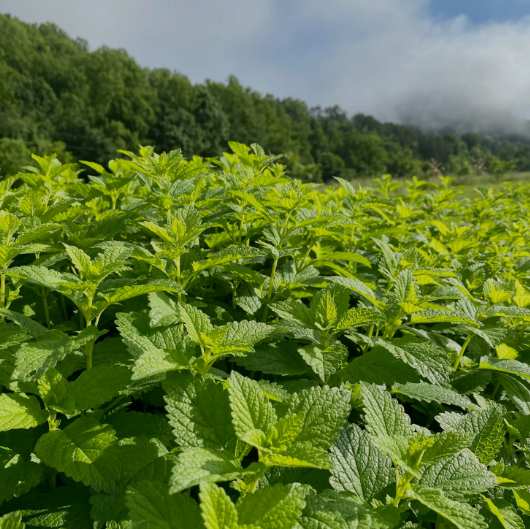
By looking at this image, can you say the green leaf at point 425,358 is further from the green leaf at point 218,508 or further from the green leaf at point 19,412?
the green leaf at point 19,412

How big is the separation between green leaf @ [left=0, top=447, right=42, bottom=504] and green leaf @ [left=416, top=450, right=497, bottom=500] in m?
0.96

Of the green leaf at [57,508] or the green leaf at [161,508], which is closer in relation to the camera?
the green leaf at [161,508]

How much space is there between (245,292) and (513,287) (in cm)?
143

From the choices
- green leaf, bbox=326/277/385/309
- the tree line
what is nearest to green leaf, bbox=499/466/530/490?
green leaf, bbox=326/277/385/309

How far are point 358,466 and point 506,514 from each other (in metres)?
0.38

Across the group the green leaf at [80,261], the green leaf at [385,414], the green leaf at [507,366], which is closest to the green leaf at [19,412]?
the green leaf at [80,261]

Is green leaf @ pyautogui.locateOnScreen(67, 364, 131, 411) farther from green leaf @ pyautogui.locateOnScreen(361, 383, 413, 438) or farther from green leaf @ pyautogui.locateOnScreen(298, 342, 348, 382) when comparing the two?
green leaf @ pyautogui.locateOnScreen(361, 383, 413, 438)

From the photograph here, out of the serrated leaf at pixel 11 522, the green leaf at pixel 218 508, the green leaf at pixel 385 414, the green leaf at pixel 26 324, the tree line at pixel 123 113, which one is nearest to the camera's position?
the green leaf at pixel 218 508

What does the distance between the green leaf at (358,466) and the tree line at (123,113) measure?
2772 centimetres

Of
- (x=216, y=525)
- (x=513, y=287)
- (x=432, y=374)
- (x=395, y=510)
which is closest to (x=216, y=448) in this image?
(x=216, y=525)

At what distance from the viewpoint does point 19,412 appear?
37.3 inches

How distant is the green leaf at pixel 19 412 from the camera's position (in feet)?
2.96

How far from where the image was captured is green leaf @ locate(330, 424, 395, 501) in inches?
37.9

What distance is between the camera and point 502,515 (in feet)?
3.14
